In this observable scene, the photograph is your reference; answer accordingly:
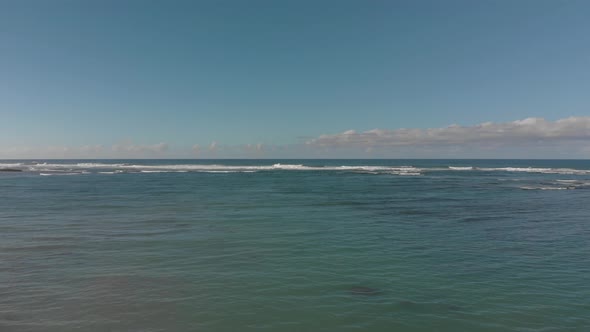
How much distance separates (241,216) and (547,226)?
18.6 metres

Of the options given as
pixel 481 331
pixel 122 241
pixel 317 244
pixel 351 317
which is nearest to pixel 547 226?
pixel 317 244

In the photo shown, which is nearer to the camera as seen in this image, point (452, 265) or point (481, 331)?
point (481, 331)

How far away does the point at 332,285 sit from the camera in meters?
11.6

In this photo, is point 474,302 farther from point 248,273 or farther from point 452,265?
point 248,273

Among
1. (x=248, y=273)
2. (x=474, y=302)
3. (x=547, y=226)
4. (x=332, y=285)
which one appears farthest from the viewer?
(x=547, y=226)

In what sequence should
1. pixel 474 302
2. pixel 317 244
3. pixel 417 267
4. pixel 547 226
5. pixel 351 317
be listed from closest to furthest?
pixel 351 317, pixel 474 302, pixel 417 267, pixel 317 244, pixel 547 226

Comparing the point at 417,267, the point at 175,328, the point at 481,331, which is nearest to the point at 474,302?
the point at 481,331

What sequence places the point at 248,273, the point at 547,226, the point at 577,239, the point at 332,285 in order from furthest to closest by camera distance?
1. the point at 547,226
2. the point at 577,239
3. the point at 248,273
4. the point at 332,285

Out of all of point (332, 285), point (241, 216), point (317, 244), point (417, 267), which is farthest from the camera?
A: point (241, 216)

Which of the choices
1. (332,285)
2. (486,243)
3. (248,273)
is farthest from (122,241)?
(486,243)

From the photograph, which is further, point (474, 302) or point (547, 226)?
point (547, 226)

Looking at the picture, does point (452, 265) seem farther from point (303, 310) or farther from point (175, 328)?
point (175, 328)

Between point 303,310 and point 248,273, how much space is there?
3.38m

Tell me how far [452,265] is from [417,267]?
4.58 ft
